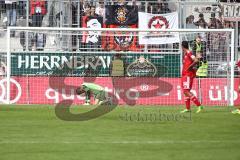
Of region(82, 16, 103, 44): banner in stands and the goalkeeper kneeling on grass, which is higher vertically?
region(82, 16, 103, 44): banner in stands

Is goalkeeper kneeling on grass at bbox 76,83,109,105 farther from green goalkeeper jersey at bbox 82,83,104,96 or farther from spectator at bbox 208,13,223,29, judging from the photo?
spectator at bbox 208,13,223,29

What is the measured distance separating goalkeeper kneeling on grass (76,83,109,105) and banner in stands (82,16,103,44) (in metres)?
2.33

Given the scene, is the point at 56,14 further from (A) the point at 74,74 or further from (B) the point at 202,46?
(B) the point at 202,46

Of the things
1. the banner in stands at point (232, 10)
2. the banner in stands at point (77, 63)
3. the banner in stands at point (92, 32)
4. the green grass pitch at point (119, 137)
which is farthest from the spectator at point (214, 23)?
the green grass pitch at point (119, 137)

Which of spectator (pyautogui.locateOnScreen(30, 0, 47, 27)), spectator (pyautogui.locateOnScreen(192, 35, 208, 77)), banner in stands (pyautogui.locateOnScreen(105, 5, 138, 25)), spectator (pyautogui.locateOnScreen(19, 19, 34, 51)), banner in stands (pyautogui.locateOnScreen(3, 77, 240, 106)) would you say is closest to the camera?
banner in stands (pyautogui.locateOnScreen(3, 77, 240, 106))

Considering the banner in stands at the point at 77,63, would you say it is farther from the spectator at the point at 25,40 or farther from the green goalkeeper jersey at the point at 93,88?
the green goalkeeper jersey at the point at 93,88

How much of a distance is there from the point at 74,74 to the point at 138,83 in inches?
91.3

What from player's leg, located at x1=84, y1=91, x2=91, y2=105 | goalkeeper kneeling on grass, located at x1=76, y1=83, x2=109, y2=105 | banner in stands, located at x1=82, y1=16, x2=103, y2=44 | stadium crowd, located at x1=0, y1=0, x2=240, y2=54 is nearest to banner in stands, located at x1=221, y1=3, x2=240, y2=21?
stadium crowd, located at x1=0, y1=0, x2=240, y2=54

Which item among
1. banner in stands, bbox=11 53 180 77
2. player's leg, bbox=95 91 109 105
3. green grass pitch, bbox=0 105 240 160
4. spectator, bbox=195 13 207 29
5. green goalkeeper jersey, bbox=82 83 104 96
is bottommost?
green grass pitch, bbox=0 105 240 160

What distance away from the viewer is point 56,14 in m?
27.3

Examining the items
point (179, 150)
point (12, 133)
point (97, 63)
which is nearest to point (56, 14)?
point (97, 63)

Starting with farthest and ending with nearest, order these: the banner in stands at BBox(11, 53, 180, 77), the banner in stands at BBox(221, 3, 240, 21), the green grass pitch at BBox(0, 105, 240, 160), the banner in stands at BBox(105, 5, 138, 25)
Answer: the banner in stands at BBox(221, 3, 240, 21) < the banner in stands at BBox(105, 5, 138, 25) < the banner in stands at BBox(11, 53, 180, 77) < the green grass pitch at BBox(0, 105, 240, 160)

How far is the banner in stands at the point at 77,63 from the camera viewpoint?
2453 centimetres

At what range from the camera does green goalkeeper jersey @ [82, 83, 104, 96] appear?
23375 millimetres
